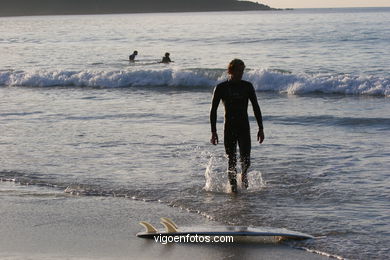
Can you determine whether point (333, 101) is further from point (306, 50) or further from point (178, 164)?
point (306, 50)

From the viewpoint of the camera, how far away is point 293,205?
8.19m

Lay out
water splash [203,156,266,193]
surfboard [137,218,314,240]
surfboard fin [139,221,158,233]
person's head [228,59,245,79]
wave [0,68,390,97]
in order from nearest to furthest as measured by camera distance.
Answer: surfboard [137,218,314,240] < surfboard fin [139,221,158,233] < person's head [228,59,245,79] < water splash [203,156,266,193] < wave [0,68,390,97]

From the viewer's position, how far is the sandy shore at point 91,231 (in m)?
6.40

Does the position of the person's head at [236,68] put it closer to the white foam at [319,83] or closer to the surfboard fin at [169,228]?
the surfboard fin at [169,228]

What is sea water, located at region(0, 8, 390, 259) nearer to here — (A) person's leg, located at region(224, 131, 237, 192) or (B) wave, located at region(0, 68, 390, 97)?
(B) wave, located at region(0, 68, 390, 97)

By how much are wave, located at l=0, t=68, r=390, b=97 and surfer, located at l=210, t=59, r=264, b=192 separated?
1338 centimetres

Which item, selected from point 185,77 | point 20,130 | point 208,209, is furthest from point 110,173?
point 185,77

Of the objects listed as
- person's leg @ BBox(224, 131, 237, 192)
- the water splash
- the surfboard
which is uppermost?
person's leg @ BBox(224, 131, 237, 192)

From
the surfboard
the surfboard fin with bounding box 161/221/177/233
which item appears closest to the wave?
the surfboard

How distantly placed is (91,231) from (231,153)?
2.39 metres

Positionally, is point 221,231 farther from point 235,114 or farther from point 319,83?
point 319,83

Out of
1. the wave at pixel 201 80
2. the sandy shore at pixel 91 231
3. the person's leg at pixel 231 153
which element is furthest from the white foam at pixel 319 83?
the sandy shore at pixel 91 231

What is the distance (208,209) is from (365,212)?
1.70 metres

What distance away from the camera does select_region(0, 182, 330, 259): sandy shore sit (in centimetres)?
640
